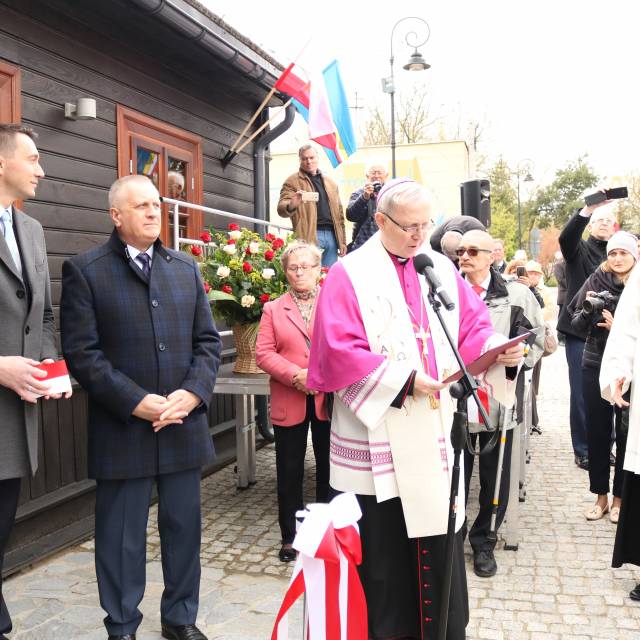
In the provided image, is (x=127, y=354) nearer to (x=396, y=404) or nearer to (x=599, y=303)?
(x=396, y=404)

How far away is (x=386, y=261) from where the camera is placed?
2.93 metres

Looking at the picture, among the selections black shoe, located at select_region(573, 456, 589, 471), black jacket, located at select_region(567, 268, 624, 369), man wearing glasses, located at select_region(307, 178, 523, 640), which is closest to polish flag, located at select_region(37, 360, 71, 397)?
man wearing glasses, located at select_region(307, 178, 523, 640)

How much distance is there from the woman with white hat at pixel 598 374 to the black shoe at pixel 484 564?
4.25 feet

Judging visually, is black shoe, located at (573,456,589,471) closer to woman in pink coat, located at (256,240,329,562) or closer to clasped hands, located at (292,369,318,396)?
woman in pink coat, located at (256,240,329,562)

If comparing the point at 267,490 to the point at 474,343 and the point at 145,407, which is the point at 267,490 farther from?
the point at 474,343

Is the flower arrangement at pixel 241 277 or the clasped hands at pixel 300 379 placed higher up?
the flower arrangement at pixel 241 277

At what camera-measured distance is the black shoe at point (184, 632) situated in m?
3.40

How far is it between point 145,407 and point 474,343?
145cm

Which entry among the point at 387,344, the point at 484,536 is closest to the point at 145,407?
the point at 387,344

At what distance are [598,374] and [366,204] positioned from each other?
2.94m

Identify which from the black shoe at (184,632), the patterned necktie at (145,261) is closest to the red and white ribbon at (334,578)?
the black shoe at (184,632)

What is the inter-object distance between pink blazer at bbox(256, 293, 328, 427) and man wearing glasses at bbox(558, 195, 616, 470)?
267 cm

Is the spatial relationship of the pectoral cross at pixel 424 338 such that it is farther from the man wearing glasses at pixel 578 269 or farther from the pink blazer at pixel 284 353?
the man wearing glasses at pixel 578 269

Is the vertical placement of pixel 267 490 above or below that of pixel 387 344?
below
